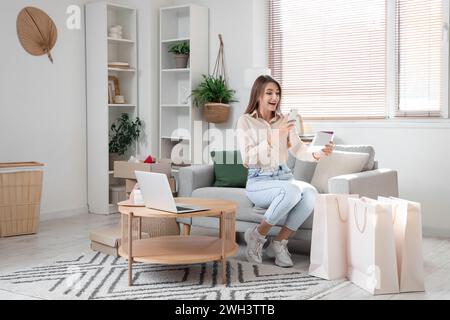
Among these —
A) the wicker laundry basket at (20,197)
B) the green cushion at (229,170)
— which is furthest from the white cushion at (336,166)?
the wicker laundry basket at (20,197)

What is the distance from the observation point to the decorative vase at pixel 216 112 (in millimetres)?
5844

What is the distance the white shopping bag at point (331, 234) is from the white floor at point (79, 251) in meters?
0.16

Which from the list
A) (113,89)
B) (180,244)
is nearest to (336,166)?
(180,244)

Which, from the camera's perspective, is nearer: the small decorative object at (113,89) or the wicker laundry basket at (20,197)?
the wicker laundry basket at (20,197)

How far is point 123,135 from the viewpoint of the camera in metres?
6.11

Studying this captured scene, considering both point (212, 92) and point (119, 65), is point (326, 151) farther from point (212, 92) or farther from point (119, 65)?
point (119, 65)

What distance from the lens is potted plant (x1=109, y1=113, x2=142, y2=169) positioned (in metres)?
6.08

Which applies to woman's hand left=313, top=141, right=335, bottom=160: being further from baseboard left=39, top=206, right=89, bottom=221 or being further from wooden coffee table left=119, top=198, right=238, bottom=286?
baseboard left=39, top=206, right=89, bottom=221

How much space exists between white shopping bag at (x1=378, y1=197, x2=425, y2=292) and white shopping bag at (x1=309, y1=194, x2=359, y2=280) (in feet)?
1.06

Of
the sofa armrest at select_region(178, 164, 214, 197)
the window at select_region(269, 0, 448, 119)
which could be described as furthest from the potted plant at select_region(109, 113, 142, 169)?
the sofa armrest at select_region(178, 164, 214, 197)

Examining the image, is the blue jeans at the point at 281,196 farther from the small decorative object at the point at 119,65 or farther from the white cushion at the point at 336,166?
the small decorative object at the point at 119,65

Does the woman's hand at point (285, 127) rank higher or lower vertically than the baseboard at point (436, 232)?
higher

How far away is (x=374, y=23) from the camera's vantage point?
17.6 feet
